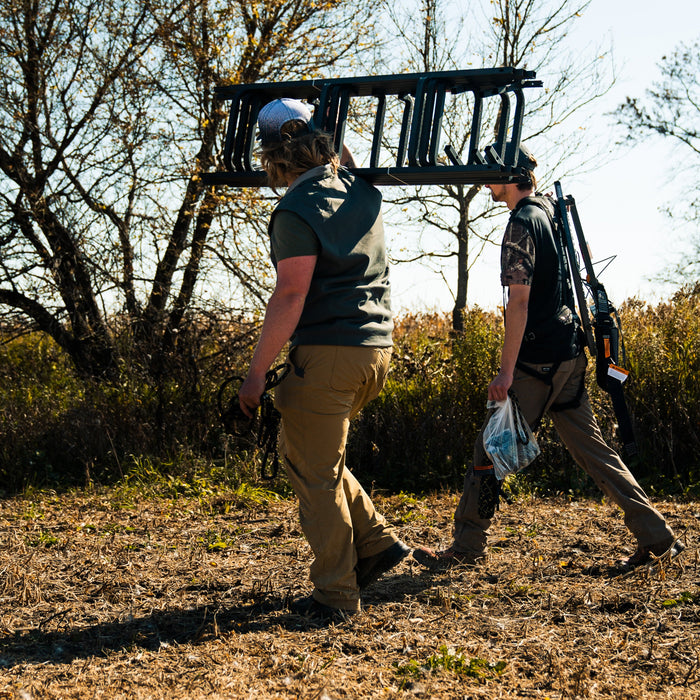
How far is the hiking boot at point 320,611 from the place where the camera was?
3618 millimetres

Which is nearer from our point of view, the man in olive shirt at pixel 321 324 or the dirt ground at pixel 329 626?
the dirt ground at pixel 329 626

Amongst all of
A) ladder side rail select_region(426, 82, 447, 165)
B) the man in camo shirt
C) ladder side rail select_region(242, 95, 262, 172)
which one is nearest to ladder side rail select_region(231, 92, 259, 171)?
ladder side rail select_region(242, 95, 262, 172)

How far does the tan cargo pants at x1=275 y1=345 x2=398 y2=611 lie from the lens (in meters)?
3.45

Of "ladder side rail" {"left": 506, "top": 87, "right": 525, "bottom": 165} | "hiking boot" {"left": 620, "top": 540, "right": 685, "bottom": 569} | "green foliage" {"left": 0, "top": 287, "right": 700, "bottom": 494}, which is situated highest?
"ladder side rail" {"left": 506, "top": 87, "right": 525, "bottom": 165}

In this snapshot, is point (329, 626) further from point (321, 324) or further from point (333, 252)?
point (333, 252)

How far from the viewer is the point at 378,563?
12.6 feet

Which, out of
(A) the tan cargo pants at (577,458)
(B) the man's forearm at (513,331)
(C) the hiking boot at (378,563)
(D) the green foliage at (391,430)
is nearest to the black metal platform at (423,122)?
(B) the man's forearm at (513,331)

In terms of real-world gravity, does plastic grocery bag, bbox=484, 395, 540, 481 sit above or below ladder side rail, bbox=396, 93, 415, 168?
below

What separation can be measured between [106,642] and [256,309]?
516 cm

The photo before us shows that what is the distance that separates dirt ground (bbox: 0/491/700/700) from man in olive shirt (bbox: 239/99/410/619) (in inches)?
18.4

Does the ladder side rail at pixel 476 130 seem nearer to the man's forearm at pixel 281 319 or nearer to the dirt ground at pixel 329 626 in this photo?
the man's forearm at pixel 281 319

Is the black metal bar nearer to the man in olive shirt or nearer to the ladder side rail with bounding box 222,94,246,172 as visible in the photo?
the man in olive shirt

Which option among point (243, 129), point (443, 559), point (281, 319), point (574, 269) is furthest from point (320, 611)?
point (243, 129)

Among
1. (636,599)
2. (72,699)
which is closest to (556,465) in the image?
(636,599)
